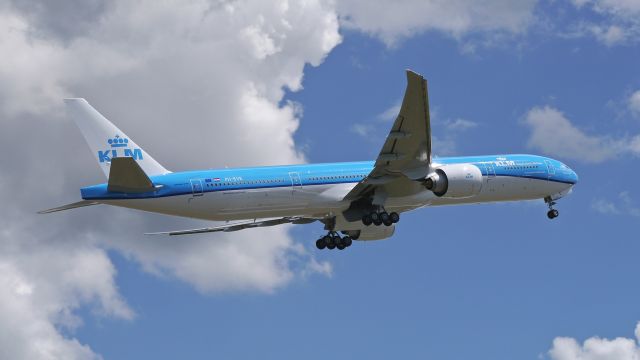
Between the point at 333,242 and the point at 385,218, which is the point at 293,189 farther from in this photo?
the point at 333,242

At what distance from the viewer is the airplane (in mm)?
42781

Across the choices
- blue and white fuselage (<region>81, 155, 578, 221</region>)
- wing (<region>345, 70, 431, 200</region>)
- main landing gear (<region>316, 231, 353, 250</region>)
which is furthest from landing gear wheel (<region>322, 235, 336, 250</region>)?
wing (<region>345, 70, 431, 200</region>)

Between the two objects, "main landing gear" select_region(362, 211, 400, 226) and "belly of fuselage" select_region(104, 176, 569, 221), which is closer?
"belly of fuselage" select_region(104, 176, 569, 221)

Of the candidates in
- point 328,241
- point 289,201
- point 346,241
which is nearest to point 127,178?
point 289,201

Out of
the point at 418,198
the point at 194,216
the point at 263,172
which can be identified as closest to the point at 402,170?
the point at 418,198

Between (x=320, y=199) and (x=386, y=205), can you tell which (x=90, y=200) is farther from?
(x=386, y=205)

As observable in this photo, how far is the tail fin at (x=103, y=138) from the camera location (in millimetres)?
45656

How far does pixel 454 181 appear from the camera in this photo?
4600 cm

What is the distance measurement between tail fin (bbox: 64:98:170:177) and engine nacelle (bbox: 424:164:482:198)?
13.5 meters

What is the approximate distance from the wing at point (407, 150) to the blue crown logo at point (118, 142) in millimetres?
11556

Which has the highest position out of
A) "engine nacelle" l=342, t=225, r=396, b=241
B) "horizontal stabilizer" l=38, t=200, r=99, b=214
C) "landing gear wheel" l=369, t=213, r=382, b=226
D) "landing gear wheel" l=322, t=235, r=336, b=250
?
"engine nacelle" l=342, t=225, r=396, b=241

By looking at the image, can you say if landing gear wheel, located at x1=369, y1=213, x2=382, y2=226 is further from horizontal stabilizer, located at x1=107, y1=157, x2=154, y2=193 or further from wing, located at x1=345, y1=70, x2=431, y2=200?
horizontal stabilizer, located at x1=107, y1=157, x2=154, y2=193

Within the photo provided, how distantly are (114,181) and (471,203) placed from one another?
805 inches

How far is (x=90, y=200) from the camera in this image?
141ft
